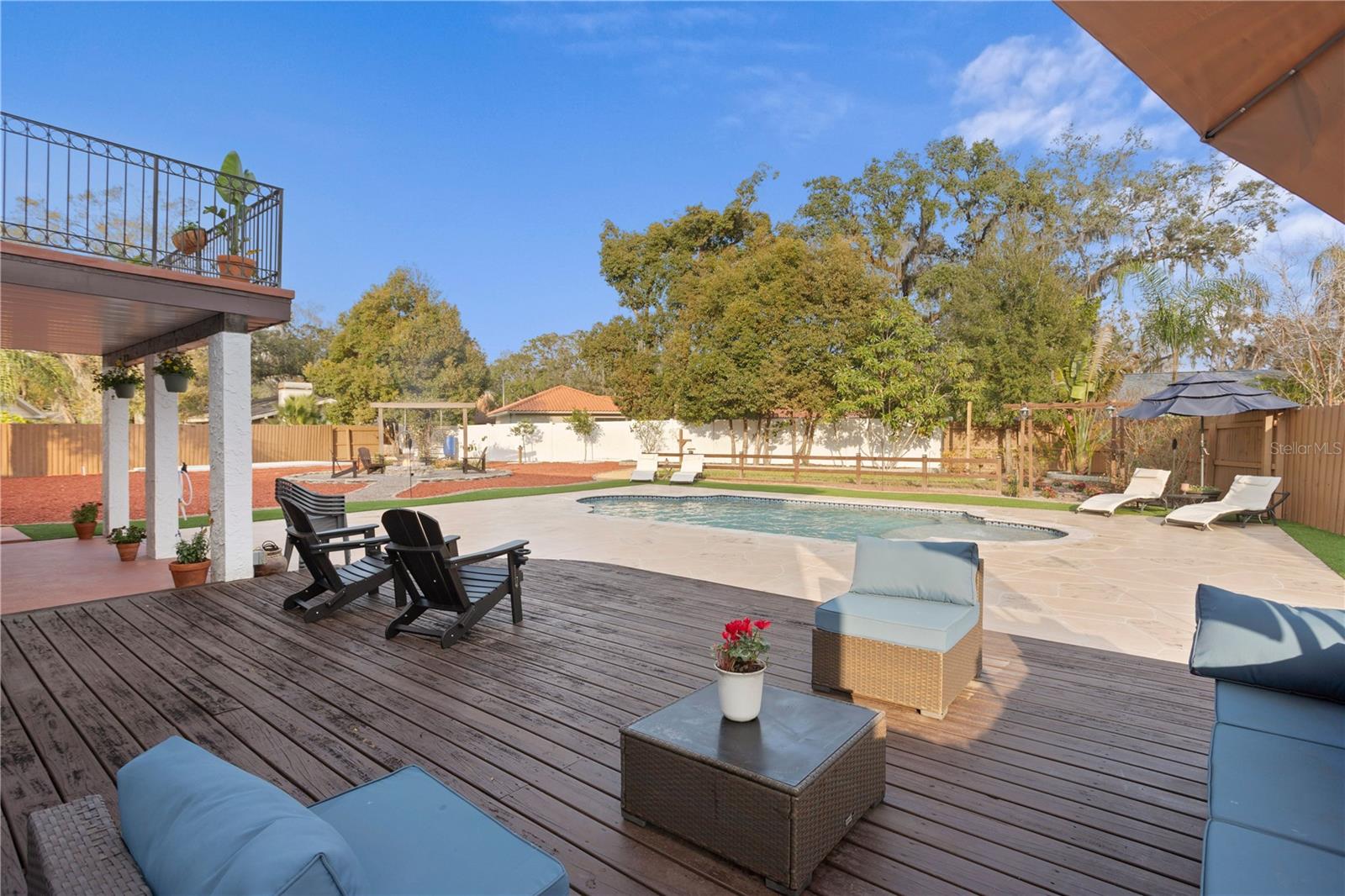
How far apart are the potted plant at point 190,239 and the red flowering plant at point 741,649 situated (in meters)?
6.90

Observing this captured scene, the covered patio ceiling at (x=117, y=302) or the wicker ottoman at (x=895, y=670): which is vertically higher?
the covered patio ceiling at (x=117, y=302)

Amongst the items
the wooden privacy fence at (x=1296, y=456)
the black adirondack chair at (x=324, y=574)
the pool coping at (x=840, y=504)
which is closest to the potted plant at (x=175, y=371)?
the black adirondack chair at (x=324, y=574)

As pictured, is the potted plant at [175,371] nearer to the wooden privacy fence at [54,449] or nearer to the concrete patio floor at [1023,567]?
the concrete patio floor at [1023,567]

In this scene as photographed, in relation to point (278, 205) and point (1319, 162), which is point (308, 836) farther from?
point (278, 205)

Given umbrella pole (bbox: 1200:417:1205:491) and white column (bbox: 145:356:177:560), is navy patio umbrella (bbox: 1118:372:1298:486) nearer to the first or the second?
umbrella pole (bbox: 1200:417:1205:491)

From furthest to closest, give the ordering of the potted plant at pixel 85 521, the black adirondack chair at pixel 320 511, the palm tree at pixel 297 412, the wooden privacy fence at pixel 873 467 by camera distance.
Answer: the palm tree at pixel 297 412 → the wooden privacy fence at pixel 873 467 → the potted plant at pixel 85 521 → the black adirondack chair at pixel 320 511

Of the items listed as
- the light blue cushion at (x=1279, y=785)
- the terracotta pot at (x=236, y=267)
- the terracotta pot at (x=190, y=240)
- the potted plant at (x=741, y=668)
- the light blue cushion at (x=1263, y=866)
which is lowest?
the light blue cushion at (x=1279, y=785)

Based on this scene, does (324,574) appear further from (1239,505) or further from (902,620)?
(1239,505)

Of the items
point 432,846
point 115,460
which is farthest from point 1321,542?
point 115,460

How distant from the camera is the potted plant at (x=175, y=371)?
6.78m

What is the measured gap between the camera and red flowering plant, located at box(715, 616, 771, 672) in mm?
2336

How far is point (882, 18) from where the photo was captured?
1019 centimetres

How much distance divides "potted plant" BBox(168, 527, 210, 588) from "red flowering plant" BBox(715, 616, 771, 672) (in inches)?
222

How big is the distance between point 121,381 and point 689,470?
42.3 ft
